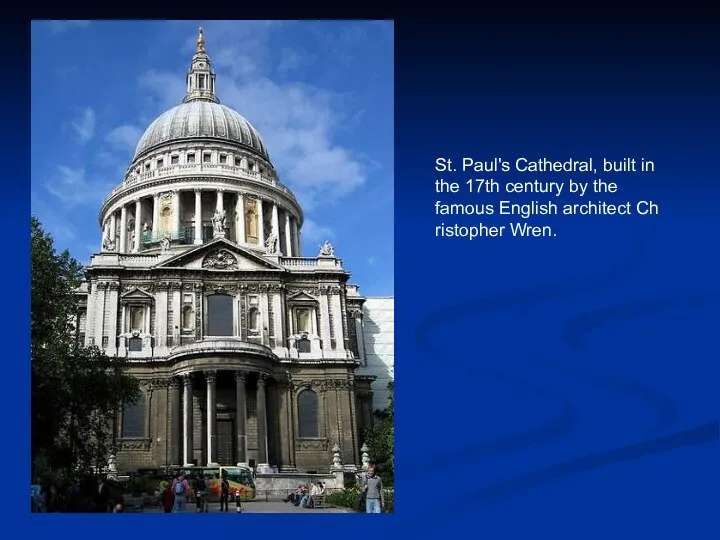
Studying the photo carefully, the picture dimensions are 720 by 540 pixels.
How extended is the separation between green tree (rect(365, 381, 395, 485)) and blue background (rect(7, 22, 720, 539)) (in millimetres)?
1115

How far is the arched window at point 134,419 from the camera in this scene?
1677 centimetres

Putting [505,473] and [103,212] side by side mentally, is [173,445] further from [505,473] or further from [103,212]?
[505,473]

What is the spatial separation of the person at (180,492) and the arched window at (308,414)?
484cm

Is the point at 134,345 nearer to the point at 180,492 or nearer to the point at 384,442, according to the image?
the point at 180,492

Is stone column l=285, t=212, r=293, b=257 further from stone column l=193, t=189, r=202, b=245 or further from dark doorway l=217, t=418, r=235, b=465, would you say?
dark doorway l=217, t=418, r=235, b=465

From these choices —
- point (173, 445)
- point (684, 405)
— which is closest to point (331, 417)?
point (173, 445)

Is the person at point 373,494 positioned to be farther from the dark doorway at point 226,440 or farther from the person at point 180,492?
the dark doorway at point 226,440

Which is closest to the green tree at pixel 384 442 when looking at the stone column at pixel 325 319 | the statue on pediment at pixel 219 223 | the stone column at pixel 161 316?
the stone column at pixel 325 319

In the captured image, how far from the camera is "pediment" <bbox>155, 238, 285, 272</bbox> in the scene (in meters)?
19.1

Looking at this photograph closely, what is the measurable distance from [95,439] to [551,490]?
7.41m

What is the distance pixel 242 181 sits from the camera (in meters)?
26.6

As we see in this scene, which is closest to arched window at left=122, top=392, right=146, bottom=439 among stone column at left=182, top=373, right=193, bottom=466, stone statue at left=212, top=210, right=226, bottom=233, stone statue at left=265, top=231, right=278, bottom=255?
stone column at left=182, top=373, right=193, bottom=466

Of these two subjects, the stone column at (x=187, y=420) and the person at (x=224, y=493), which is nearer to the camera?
the person at (x=224, y=493)

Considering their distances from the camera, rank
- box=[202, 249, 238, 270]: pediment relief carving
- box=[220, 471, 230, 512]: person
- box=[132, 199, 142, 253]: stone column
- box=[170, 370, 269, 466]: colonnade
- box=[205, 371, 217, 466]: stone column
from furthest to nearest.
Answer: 1. box=[132, 199, 142, 253]: stone column
2. box=[202, 249, 238, 270]: pediment relief carving
3. box=[205, 371, 217, 466]: stone column
4. box=[170, 370, 269, 466]: colonnade
5. box=[220, 471, 230, 512]: person
